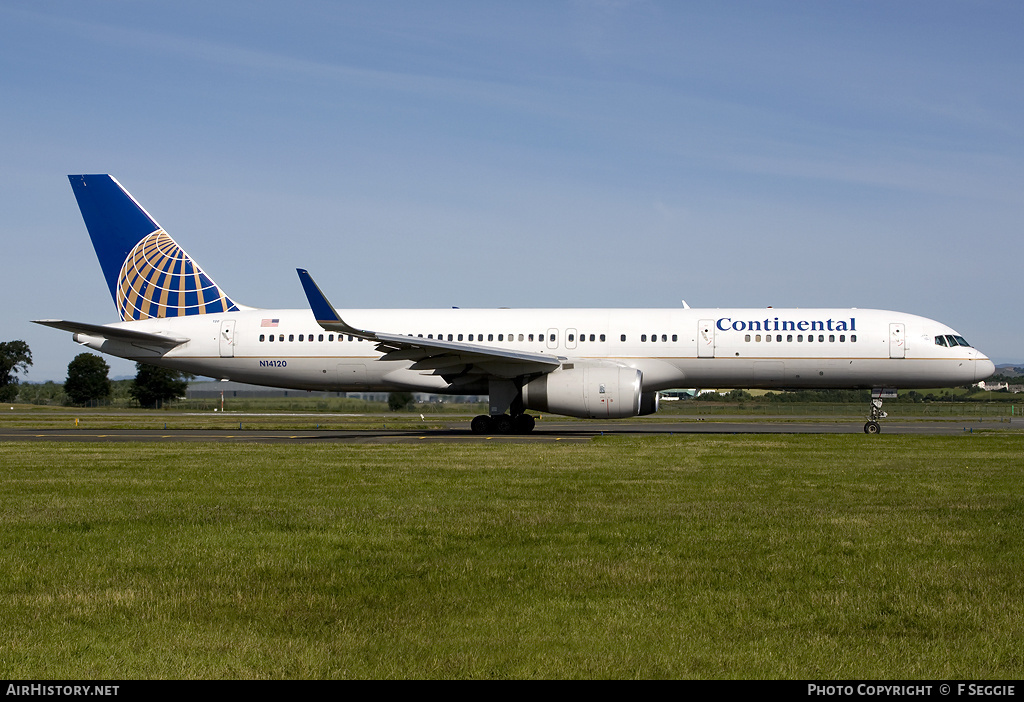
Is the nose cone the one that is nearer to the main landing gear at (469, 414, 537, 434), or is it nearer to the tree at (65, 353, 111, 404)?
the main landing gear at (469, 414, 537, 434)

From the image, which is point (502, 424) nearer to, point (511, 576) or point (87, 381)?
point (511, 576)

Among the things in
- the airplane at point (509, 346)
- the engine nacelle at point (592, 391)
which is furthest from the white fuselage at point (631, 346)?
the engine nacelle at point (592, 391)

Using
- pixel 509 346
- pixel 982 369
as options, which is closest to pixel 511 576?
pixel 509 346

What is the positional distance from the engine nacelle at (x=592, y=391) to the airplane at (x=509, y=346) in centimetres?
4

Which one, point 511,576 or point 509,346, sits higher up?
point 509,346

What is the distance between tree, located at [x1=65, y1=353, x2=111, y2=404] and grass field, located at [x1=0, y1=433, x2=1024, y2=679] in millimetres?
78690

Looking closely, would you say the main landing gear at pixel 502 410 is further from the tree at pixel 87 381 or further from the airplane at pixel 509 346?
the tree at pixel 87 381

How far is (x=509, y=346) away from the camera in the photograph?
29.3 meters

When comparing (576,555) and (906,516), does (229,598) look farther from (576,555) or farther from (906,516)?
(906,516)

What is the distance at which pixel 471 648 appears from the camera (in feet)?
17.7

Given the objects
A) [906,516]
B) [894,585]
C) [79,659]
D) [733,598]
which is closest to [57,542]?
[79,659]

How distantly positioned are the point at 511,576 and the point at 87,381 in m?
88.8

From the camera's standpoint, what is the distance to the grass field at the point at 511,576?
17.3ft

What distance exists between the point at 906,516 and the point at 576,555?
14.9ft
